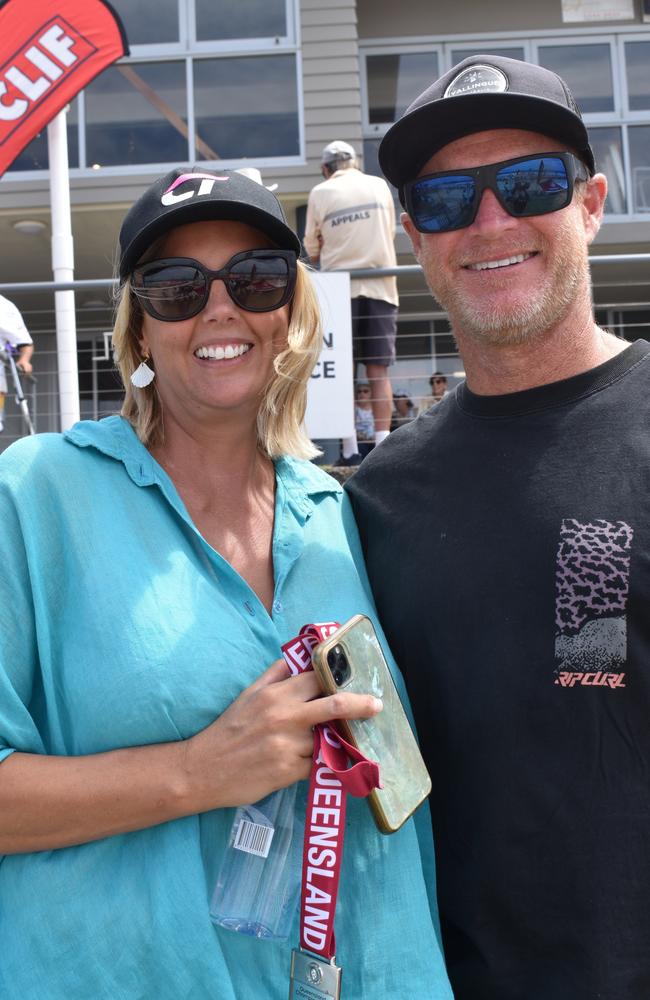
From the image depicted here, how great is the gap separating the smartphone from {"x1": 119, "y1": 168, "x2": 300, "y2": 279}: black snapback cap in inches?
34.3

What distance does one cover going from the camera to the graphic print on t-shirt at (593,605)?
1882 mm

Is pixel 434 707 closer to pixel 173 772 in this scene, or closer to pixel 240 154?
pixel 173 772

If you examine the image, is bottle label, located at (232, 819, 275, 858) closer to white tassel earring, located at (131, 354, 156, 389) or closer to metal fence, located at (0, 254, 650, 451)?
white tassel earring, located at (131, 354, 156, 389)

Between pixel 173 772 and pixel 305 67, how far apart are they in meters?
10.7

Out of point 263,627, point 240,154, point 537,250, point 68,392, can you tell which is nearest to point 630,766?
point 263,627

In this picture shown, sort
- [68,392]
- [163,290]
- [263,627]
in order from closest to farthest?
[263,627], [163,290], [68,392]

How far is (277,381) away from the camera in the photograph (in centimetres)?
230

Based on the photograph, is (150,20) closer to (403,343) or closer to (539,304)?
(403,343)

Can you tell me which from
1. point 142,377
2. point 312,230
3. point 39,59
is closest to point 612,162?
point 312,230

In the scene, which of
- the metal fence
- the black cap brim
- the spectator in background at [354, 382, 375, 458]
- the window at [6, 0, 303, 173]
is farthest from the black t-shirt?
the metal fence

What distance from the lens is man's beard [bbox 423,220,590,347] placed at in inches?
83.7

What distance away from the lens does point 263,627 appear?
188 cm

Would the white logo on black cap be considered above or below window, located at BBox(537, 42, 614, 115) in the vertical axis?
below

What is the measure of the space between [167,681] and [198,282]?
0.84m
